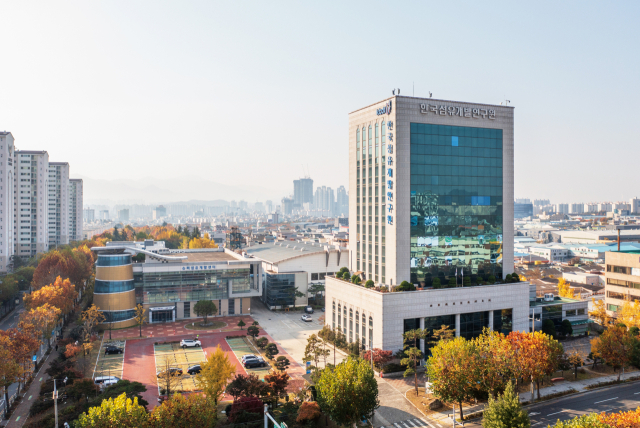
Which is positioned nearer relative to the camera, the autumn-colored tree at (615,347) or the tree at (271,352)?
the autumn-colored tree at (615,347)

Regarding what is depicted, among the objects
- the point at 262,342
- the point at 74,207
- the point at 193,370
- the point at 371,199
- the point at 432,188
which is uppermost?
the point at 432,188

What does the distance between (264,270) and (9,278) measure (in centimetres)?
4724

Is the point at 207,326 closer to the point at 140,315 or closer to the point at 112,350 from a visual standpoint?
the point at 140,315

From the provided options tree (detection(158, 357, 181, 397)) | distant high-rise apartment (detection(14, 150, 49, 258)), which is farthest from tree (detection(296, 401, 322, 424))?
distant high-rise apartment (detection(14, 150, 49, 258))

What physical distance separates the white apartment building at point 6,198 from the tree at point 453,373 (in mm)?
114612

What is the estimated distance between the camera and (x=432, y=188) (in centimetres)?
5566

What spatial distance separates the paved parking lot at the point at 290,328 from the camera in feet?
186

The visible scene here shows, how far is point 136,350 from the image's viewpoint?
57.6 metres

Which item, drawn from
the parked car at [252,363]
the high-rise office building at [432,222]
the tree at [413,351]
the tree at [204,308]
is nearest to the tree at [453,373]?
the tree at [413,351]

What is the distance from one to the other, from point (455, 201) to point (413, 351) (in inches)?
823

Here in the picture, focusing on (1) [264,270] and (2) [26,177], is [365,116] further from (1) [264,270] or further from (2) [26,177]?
(2) [26,177]

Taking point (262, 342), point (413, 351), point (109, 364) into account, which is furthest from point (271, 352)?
point (109, 364)

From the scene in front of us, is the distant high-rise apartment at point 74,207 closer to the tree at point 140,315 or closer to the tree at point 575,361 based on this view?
the tree at point 140,315

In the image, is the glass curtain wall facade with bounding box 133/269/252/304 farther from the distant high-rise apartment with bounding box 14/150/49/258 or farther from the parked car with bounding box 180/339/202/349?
the distant high-rise apartment with bounding box 14/150/49/258
